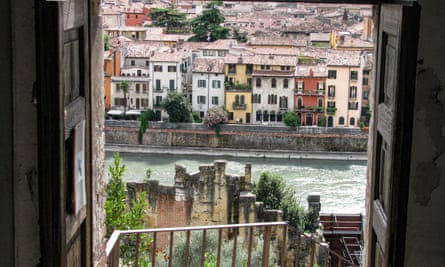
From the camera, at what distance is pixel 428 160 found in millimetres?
1332

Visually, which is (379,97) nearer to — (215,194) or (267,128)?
(215,194)

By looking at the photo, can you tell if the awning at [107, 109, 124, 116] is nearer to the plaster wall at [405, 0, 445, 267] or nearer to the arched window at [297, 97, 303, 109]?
the arched window at [297, 97, 303, 109]

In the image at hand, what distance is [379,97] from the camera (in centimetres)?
150

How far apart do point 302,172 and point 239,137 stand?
2363mm

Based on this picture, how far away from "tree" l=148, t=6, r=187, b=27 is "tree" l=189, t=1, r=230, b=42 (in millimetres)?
811

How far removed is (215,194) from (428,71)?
9.89 metres

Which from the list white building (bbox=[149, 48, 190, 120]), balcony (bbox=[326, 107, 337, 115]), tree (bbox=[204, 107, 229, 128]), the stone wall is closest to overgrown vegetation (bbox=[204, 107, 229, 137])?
tree (bbox=[204, 107, 229, 128])

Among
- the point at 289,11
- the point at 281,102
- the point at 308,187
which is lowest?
the point at 308,187

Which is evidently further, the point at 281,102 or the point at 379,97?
the point at 281,102

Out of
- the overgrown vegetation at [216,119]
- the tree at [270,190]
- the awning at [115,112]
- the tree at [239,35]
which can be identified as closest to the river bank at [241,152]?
the overgrown vegetation at [216,119]

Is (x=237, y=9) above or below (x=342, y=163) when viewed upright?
above

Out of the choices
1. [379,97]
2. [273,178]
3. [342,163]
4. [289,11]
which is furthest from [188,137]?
→ [379,97]

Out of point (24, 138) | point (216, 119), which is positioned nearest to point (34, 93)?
point (24, 138)

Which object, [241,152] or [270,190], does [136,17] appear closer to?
[241,152]
